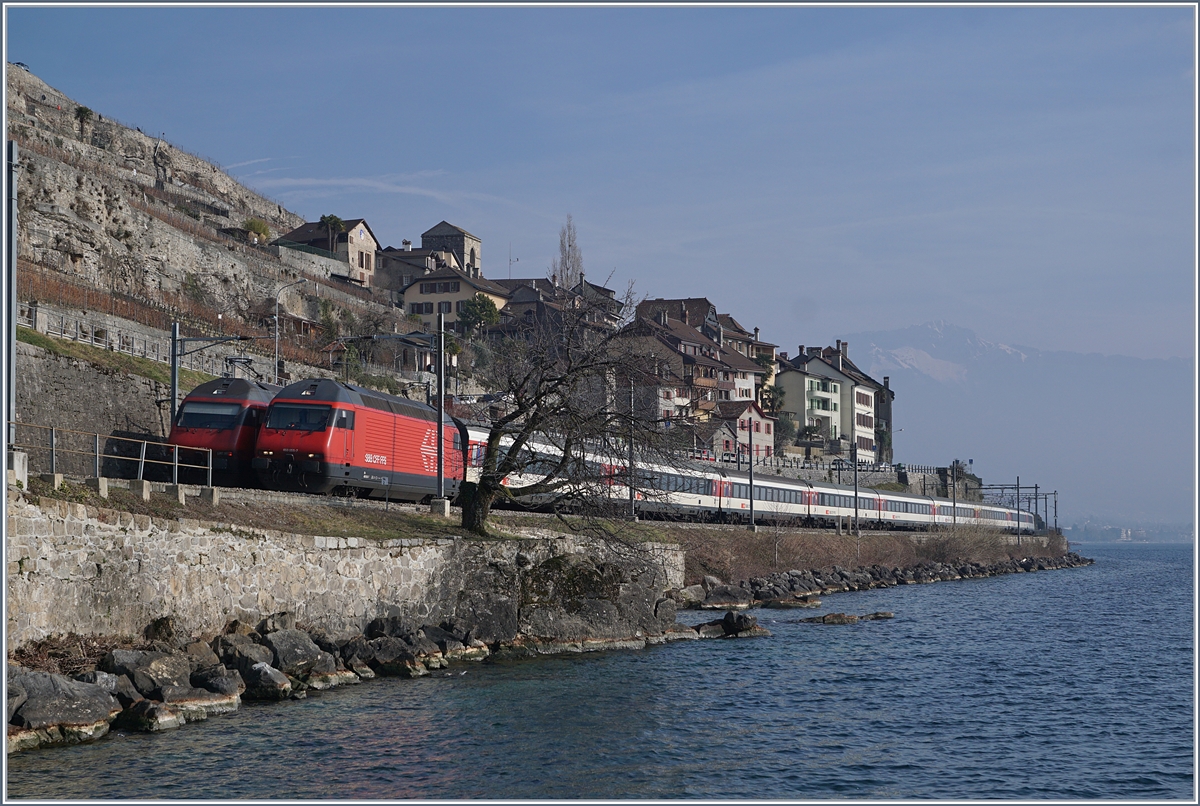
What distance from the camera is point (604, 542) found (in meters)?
31.7

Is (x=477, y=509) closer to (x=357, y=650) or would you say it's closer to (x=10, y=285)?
(x=357, y=650)

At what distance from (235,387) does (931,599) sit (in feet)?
111

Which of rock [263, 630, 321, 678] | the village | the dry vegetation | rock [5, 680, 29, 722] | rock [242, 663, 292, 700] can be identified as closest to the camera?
rock [5, 680, 29, 722]

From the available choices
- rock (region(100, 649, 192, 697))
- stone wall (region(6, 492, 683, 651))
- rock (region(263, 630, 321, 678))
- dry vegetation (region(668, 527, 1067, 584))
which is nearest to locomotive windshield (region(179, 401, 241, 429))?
stone wall (region(6, 492, 683, 651))

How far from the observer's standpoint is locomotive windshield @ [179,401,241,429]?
33344mm

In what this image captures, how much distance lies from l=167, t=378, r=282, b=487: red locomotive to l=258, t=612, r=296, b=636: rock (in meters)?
11.2

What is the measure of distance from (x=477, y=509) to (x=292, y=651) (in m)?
10.1

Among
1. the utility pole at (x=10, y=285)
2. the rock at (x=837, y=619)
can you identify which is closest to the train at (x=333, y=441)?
the rock at (x=837, y=619)

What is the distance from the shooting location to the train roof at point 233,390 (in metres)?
34.0

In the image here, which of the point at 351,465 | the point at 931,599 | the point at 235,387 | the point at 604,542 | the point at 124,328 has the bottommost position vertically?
the point at 931,599

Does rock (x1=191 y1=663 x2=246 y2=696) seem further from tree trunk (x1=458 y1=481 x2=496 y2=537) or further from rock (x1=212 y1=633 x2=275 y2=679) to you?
tree trunk (x1=458 y1=481 x2=496 y2=537)

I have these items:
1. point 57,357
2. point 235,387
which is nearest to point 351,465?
point 235,387

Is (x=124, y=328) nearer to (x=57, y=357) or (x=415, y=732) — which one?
(x=57, y=357)

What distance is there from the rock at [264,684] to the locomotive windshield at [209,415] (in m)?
14.7
